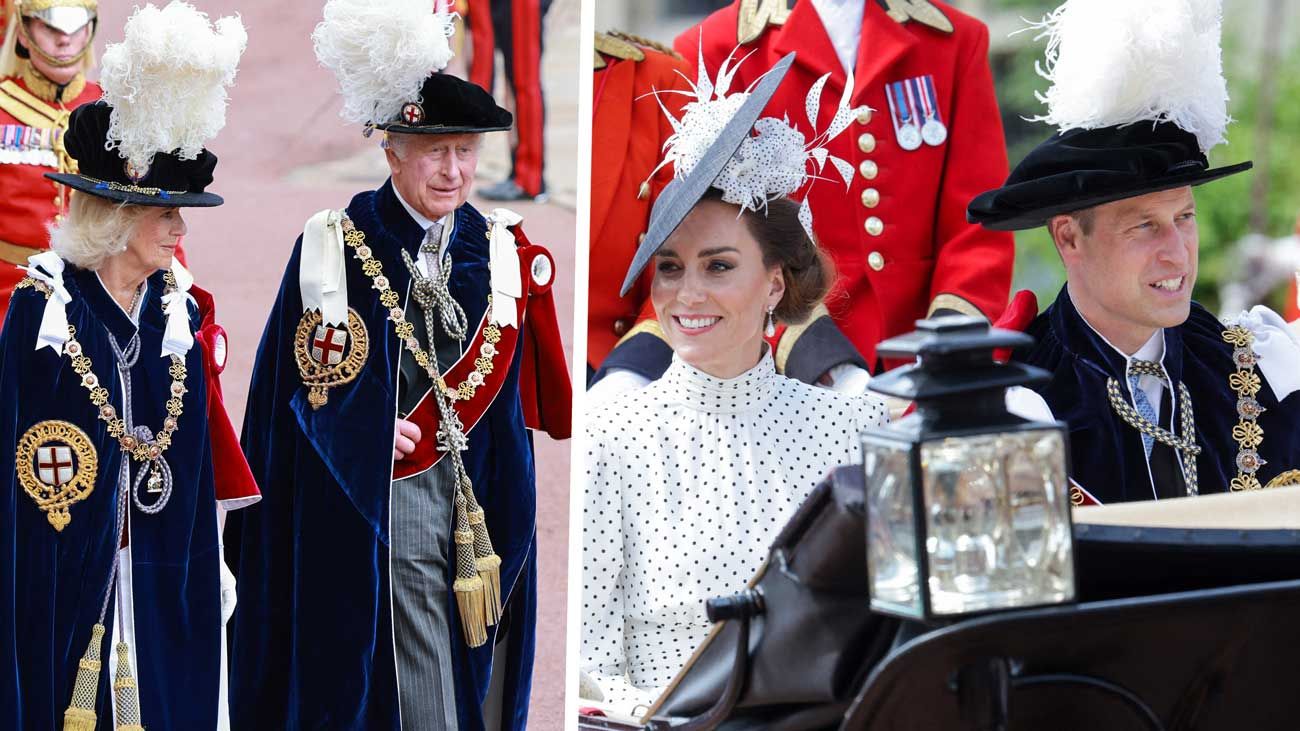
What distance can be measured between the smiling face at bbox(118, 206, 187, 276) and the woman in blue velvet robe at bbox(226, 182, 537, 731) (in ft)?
1.07

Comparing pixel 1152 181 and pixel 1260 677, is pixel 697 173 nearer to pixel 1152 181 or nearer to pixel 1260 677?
pixel 1152 181

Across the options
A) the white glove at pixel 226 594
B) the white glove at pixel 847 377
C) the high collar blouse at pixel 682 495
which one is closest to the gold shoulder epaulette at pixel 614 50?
the white glove at pixel 847 377

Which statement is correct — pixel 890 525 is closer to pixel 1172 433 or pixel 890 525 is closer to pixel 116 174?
pixel 1172 433

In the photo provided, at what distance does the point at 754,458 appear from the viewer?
4086 mm

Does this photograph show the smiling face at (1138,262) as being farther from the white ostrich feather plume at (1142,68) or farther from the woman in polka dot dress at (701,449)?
the woman in polka dot dress at (701,449)

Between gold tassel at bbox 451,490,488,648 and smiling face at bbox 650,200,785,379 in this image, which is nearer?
smiling face at bbox 650,200,785,379

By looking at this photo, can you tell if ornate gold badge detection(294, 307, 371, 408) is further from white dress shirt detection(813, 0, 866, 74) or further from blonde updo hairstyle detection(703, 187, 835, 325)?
white dress shirt detection(813, 0, 866, 74)

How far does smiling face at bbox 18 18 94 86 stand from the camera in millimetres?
5797

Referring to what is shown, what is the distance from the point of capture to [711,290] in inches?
161

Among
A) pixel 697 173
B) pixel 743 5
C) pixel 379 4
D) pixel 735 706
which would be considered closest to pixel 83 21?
pixel 379 4

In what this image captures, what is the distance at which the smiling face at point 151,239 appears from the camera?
436cm

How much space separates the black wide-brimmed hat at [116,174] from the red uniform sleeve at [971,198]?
1909 millimetres

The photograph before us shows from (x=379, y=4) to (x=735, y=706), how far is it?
2.81 m

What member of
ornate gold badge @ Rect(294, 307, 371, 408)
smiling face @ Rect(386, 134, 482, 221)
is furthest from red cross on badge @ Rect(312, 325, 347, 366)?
smiling face @ Rect(386, 134, 482, 221)
